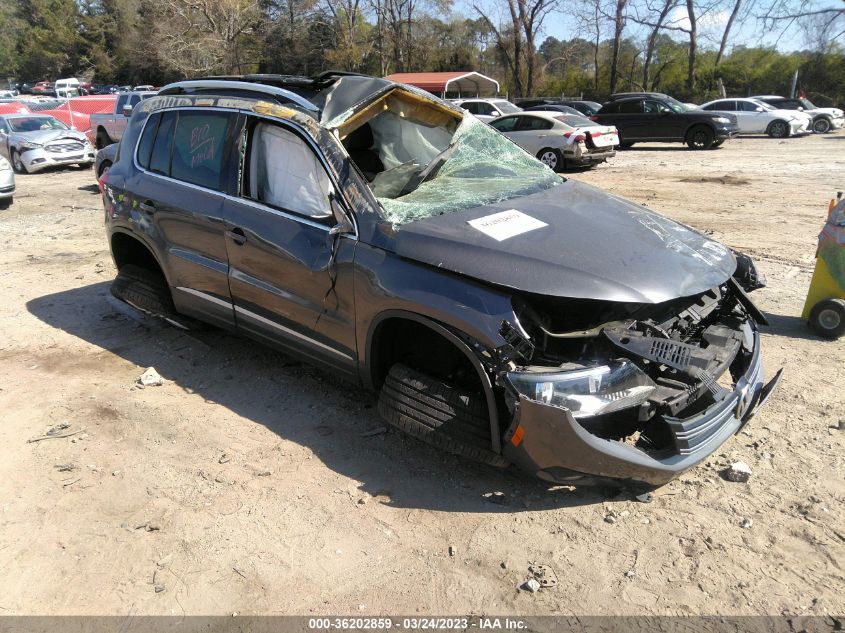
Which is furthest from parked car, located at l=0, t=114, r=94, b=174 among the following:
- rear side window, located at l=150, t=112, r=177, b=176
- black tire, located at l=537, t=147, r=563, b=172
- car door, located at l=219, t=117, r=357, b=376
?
car door, located at l=219, t=117, r=357, b=376

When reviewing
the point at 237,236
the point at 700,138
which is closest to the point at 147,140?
the point at 237,236

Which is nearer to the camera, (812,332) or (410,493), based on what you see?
(410,493)

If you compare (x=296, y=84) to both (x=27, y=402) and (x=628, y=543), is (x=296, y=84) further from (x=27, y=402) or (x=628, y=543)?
(x=628, y=543)

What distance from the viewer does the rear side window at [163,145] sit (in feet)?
15.8

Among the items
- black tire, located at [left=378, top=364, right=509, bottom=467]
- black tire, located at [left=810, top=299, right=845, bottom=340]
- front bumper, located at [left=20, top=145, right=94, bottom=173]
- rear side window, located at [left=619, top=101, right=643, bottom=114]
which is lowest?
black tire, located at [left=810, top=299, right=845, bottom=340]

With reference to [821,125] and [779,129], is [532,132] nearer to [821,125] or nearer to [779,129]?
[779,129]

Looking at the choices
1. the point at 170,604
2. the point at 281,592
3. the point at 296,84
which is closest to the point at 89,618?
the point at 170,604

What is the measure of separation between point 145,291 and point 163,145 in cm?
117

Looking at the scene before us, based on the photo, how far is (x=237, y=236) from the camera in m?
4.12

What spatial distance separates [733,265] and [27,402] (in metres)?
4.62

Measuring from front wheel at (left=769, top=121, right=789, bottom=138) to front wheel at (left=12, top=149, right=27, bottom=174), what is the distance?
24.8m

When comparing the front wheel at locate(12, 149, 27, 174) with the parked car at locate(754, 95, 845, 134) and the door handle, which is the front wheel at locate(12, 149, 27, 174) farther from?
the parked car at locate(754, 95, 845, 134)

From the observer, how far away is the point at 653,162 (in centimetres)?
1756

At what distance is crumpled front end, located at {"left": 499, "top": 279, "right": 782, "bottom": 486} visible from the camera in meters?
2.84
